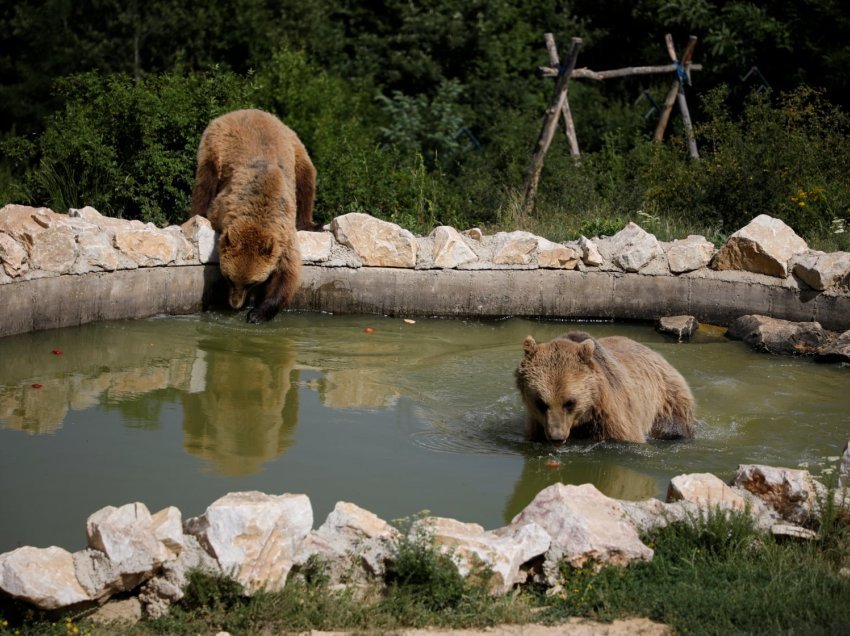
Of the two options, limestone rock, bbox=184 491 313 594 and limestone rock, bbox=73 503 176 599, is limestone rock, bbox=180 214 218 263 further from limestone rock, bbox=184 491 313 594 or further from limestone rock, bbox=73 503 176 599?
limestone rock, bbox=73 503 176 599

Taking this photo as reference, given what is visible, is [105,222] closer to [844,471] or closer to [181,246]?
[181,246]

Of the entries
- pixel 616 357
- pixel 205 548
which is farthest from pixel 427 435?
pixel 205 548

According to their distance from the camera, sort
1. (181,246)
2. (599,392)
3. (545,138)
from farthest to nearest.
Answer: (545,138), (181,246), (599,392)

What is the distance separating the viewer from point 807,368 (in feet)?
35.0

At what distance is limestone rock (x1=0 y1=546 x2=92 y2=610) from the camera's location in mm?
4836

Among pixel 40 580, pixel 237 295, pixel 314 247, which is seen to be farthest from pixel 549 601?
pixel 314 247

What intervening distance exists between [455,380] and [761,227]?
434 centimetres

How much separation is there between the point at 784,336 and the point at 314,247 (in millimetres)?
4841

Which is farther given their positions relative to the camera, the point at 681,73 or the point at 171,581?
the point at 681,73

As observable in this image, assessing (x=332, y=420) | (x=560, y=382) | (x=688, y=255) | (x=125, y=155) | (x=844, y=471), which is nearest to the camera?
(x=844, y=471)

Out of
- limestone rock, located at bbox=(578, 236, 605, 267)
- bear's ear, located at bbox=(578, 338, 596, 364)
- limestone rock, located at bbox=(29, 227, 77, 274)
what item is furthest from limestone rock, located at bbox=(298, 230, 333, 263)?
bear's ear, located at bbox=(578, 338, 596, 364)

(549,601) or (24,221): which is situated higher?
(24,221)

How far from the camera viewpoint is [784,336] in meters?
11.2

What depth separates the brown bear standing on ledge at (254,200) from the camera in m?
11.0
